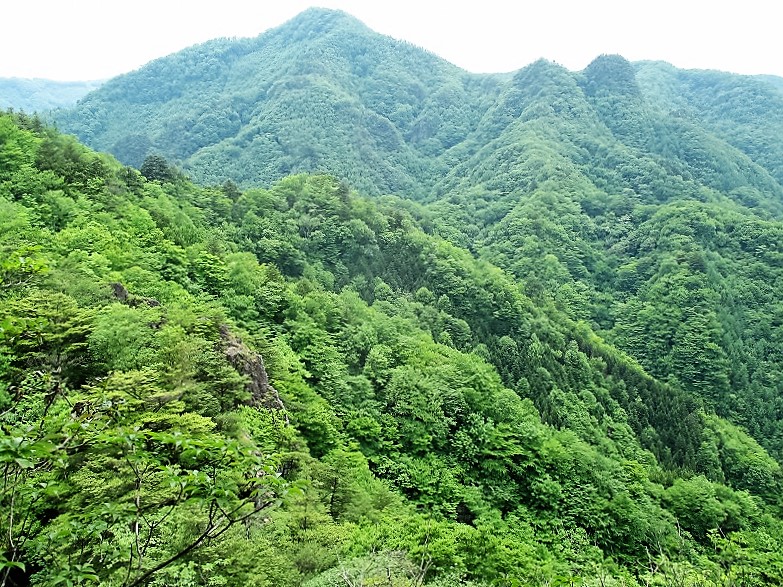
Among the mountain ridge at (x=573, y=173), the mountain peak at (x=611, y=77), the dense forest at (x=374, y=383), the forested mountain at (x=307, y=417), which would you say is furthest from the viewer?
the mountain peak at (x=611, y=77)

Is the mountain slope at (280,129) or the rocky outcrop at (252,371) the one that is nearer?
the rocky outcrop at (252,371)

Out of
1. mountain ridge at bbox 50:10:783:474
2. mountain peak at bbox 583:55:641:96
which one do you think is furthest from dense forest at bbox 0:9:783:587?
mountain peak at bbox 583:55:641:96

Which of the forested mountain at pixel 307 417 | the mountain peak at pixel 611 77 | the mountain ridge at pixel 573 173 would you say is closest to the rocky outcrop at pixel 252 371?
the forested mountain at pixel 307 417

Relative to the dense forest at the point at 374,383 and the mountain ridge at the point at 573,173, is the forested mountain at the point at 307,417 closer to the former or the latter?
the dense forest at the point at 374,383

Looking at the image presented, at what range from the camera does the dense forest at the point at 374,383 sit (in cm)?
842

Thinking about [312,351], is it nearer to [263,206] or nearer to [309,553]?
[309,553]

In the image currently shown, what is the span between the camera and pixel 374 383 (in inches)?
1262

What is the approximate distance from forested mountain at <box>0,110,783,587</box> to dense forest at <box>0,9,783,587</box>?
0.42ft

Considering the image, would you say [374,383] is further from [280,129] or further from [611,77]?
[611,77]

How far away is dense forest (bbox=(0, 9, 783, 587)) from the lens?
842cm

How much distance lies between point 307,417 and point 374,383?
396 inches

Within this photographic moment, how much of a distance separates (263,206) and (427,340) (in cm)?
2405

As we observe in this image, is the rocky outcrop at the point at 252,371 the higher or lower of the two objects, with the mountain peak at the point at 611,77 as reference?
lower

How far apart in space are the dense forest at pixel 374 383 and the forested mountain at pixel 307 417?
128 millimetres
